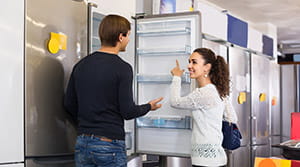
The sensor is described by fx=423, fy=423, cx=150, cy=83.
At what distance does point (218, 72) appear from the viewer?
8.86ft

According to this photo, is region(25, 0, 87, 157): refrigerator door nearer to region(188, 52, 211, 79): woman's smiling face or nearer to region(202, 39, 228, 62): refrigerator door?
region(188, 52, 211, 79): woman's smiling face

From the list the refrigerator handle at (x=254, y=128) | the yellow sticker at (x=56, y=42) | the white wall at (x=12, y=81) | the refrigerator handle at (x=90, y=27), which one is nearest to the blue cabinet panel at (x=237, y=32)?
the refrigerator handle at (x=254, y=128)

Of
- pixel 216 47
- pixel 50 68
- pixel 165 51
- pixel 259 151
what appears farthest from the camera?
pixel 259 151

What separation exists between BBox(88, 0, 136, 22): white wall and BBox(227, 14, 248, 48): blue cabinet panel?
5.93 feet

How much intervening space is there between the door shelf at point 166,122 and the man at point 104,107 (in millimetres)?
712

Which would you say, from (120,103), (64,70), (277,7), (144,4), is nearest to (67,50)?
(64,70)

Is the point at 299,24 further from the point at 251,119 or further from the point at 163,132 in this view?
the point at 163,132

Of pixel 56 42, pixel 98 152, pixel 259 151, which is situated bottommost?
pixel 259 151

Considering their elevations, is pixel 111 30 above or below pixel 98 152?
above

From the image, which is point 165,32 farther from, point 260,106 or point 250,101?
point 260,106

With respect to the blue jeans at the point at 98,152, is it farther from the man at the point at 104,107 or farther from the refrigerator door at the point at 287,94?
the refrigerator door at the point at 287,94

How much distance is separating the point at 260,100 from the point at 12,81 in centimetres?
386

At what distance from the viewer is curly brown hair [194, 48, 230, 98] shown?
2688mm

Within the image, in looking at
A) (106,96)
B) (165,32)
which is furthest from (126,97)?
(165,32)
